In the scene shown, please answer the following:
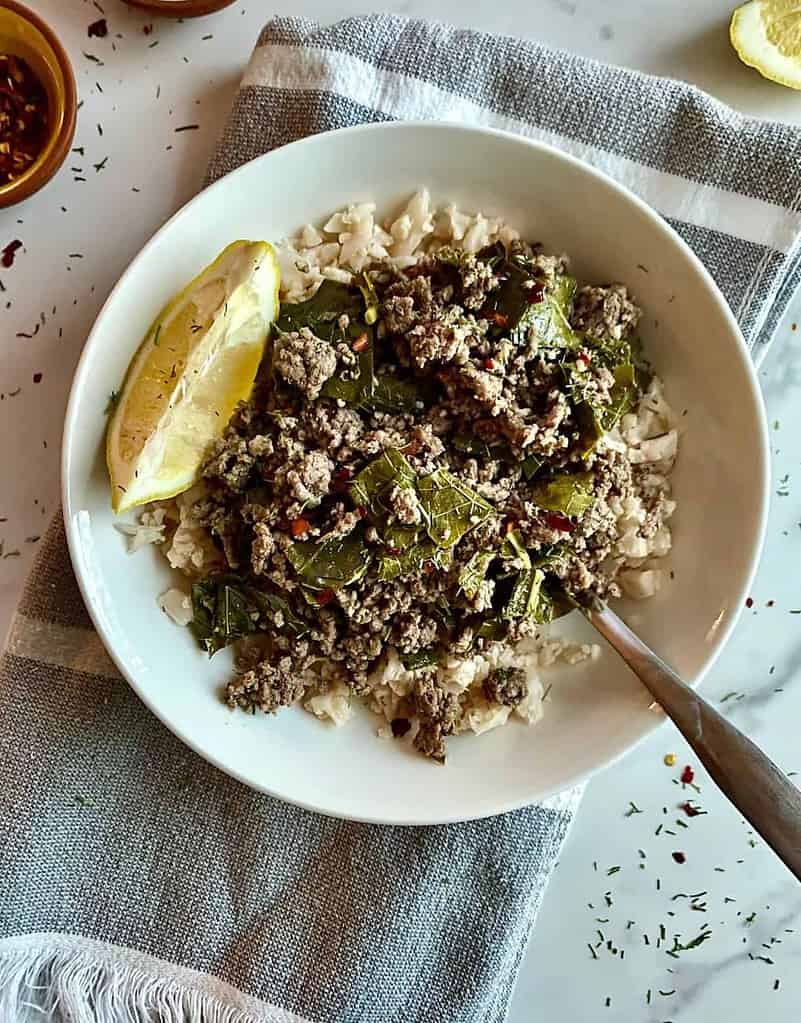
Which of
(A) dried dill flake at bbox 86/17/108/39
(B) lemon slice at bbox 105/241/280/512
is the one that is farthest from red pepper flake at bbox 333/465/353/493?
(A) dried dill flake at bbox 86/17/108/39

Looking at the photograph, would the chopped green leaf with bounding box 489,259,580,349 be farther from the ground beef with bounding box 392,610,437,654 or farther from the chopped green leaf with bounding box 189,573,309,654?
the chopped green leaf with bounding box 189,573,309,654

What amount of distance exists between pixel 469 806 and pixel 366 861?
15.6 inches

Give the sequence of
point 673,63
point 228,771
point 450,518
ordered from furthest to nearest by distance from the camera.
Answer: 1. point 673,63
2. point 228,771
3. point 450,518

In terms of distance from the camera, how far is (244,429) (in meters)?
2.45

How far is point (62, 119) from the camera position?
2.69m

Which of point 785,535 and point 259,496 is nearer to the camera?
point 259,496

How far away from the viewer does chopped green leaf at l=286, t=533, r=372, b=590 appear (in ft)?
7.72

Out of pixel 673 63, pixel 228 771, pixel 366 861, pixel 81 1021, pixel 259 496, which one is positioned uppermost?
pixel 673 63

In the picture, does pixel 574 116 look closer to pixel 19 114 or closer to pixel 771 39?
pixel 771 39

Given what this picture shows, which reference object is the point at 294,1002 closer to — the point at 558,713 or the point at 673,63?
the point at 558,713

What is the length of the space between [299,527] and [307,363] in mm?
373

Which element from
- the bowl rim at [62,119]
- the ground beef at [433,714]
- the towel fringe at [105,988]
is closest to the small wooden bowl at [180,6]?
the bowl rim at [62,119]

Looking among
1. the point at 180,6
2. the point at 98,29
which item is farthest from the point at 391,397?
the point at 98,29

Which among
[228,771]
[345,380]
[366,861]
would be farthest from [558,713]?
[345,380]
